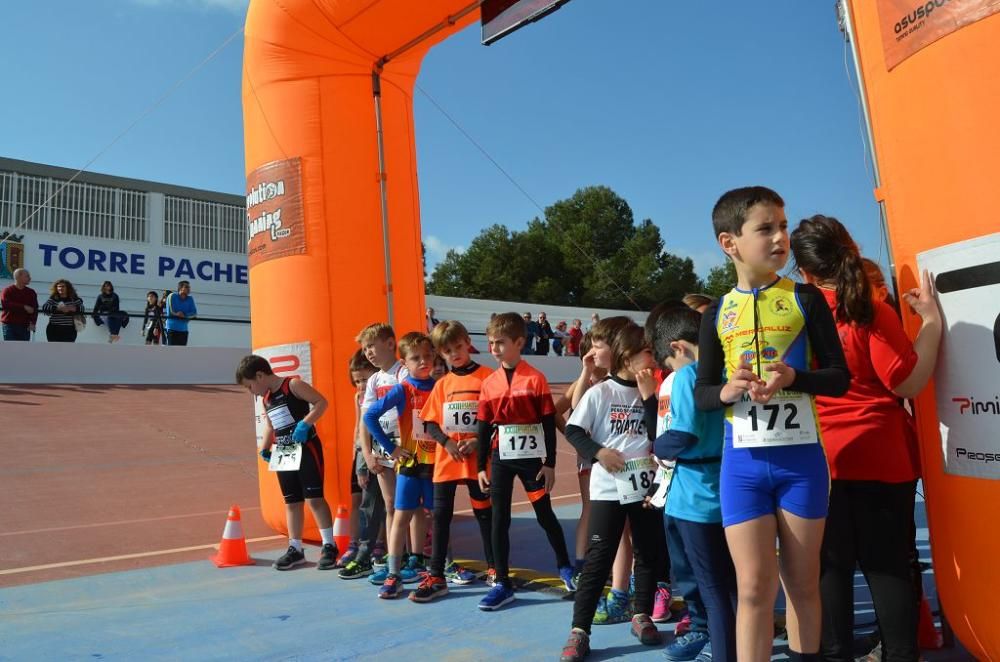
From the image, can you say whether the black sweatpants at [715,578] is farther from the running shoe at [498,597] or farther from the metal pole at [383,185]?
the metal pole at [383,185]

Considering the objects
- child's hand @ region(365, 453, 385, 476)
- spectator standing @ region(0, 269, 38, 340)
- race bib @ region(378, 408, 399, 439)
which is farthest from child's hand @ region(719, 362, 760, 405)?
spectator standing @ region(0, 269, 38, 340)

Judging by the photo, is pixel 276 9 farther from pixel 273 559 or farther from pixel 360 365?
pixel 273 559

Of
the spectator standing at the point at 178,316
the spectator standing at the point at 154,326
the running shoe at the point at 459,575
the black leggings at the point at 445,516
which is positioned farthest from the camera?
the spectator standing at the point at 154,326

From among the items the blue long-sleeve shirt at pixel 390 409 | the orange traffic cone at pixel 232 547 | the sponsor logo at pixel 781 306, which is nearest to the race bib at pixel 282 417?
the orange traffic cone at pixel 232 547

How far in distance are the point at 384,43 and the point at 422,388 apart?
2841mm

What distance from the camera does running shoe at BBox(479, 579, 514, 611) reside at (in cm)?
406

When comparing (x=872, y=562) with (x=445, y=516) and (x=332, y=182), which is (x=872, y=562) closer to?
(x=445, y=516)

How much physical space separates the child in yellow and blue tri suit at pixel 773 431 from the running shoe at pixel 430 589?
2357 mm

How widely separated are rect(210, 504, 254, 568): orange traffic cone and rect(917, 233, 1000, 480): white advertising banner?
14.7 ft

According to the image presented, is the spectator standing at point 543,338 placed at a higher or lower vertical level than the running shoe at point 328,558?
higher

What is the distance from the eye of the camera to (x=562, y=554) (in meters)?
4.48

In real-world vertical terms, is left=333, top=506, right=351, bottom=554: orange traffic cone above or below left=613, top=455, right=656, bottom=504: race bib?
below

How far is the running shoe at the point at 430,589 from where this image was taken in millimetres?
4304

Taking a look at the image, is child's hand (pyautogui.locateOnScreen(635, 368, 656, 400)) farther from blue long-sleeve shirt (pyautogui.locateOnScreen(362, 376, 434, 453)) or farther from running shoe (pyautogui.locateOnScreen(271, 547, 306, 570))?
running shoe (pyautogui.locateOnScreen(271, 547, 306, 570))
